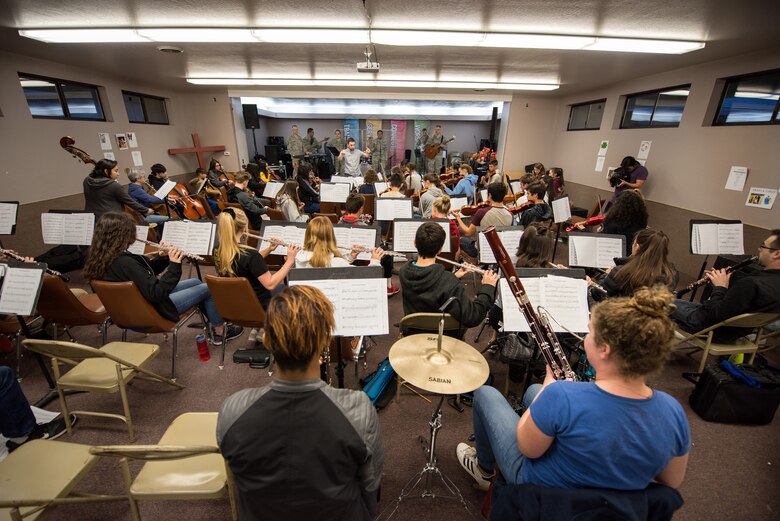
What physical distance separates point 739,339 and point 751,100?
13.6ft

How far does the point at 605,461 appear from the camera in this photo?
1.12m

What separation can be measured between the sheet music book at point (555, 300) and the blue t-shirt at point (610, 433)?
100 cm

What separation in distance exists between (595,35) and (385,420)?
4744 millimetres

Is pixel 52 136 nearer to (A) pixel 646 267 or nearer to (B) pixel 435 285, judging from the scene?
(B) pixel 435 285

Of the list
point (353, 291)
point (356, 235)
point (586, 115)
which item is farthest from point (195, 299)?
point (586, 115)

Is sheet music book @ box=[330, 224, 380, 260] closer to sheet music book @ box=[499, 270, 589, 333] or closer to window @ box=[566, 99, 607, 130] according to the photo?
sheet music book @ box=[499, 270, 589, 333]

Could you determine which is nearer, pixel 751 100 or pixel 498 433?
pixel 498 433

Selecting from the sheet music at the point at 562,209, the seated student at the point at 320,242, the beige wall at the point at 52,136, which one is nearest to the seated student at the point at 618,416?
the seated student at the point at 320,242

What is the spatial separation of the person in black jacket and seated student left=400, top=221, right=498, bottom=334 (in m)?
4.41

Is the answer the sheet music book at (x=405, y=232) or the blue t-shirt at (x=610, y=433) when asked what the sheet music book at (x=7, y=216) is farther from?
the blue t-shirt at (x=610, y=433)

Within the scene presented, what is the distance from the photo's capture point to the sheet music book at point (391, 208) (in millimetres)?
4820

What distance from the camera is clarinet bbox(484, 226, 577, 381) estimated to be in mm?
1690

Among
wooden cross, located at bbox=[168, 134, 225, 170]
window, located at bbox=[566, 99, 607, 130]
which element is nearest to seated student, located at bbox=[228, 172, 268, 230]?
wooden cross, located at bbox=[168, 134, 225, 170]

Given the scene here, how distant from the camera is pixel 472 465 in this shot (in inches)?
83.2
